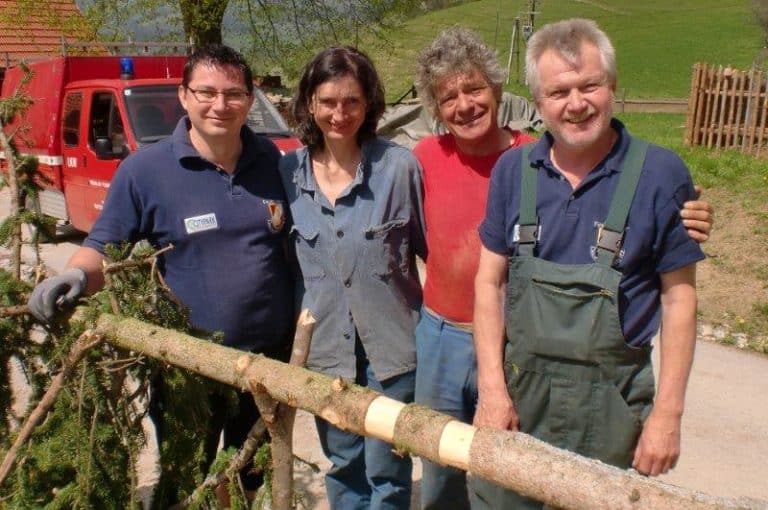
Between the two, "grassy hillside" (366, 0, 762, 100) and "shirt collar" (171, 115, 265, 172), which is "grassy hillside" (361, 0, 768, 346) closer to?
"grassy hillside" (366, 0, 762, 100)

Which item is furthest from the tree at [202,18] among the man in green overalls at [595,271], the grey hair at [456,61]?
the man in green overalls at [595,271]

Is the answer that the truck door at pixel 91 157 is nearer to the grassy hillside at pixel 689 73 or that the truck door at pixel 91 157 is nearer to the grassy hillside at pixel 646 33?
the grassy hillside at pixel 689 73

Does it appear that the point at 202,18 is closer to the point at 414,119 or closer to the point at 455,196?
the point at 414,119

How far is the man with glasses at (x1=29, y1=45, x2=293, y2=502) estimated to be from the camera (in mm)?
2480

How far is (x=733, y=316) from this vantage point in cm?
597

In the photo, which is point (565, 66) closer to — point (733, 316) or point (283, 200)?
point (283, 200)

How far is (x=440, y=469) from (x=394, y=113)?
10.5 meters

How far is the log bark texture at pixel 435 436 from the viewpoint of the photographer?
1.29m

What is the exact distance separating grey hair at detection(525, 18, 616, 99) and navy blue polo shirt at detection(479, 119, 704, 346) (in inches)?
7.0

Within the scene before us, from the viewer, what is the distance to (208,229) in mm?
2486

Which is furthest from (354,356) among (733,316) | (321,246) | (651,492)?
(733,316)

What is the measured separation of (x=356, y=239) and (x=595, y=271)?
2.88 feet

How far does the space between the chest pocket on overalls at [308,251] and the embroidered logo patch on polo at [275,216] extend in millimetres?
49

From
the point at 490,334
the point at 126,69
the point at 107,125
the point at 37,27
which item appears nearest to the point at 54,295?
the point at 490,334
